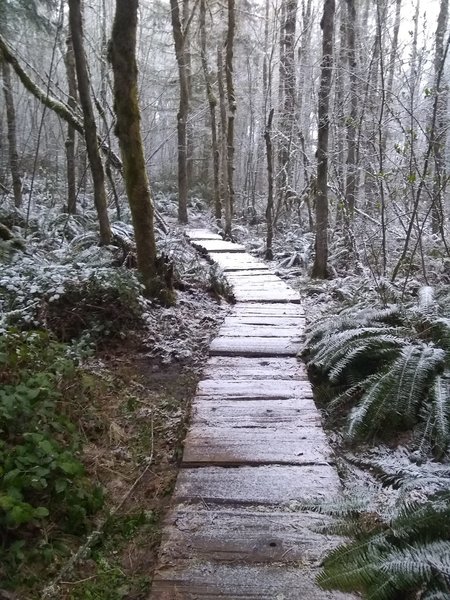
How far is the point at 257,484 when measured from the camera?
2730 millimetres

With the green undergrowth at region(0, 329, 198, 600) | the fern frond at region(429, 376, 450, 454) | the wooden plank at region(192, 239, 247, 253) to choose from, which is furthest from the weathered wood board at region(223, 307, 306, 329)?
the wooden plank at region(192, 239, 247, 253)

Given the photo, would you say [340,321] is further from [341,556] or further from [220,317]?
[341,556]

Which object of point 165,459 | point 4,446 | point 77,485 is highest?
point 4,446

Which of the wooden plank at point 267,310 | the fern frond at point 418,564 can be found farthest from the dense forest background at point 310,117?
the fern frond at point 418,564

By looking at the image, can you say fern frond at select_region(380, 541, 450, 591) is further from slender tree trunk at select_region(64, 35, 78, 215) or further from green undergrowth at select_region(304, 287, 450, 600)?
slender tree trunk at select_region(64, 35, 78, 215)

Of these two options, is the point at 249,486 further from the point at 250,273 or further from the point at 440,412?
the point at 250,273

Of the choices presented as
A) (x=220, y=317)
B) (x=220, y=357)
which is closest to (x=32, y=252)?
(x=220, y=317)

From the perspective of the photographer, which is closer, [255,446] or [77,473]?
[77,473]

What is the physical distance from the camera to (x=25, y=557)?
2.41m

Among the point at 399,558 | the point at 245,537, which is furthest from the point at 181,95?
the point at 399,558

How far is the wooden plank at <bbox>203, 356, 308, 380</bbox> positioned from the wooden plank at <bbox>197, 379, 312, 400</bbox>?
12 centimetres

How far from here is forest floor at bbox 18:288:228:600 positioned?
2412 mm

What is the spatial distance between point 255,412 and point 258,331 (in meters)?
2.01

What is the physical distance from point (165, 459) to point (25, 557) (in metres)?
1.32
